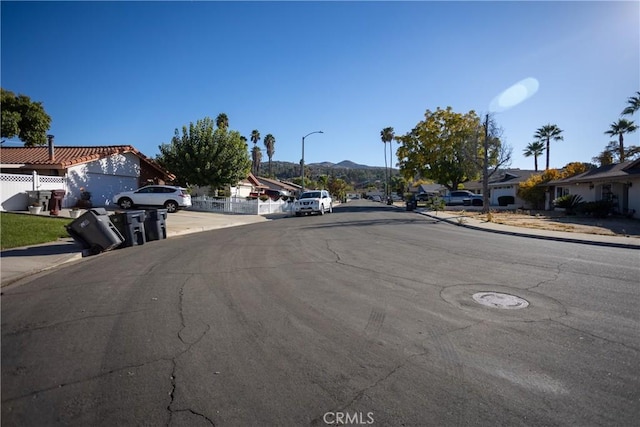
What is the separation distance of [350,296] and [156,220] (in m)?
10.1

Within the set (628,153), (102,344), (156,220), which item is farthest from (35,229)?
(628,153)

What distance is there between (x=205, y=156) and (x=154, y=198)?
612cm

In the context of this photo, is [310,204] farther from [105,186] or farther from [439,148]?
[439,148]

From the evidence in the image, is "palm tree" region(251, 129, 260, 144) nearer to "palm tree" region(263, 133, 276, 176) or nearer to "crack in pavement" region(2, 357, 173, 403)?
"palm tree" region(263, 133, 276, 176)

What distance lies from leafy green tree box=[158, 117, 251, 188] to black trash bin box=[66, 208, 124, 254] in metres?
19.2

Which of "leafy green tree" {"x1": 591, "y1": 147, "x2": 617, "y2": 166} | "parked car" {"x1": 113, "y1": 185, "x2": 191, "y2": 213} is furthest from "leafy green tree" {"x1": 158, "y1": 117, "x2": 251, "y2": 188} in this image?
"leafy green tree" {"x1": 591, "y1": 147, "x2": 617, "y2": 166}

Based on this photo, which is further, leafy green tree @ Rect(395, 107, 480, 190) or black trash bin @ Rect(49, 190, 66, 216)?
leafy green tree @ Rect(395, 107, 480, 190)

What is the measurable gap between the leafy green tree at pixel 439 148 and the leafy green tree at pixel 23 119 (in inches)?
1626

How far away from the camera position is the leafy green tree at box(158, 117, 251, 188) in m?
30.0

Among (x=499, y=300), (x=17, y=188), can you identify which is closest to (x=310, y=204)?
(x=17, y=188)

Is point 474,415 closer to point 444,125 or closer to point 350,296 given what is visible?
point 350,296

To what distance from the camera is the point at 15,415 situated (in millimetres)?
2984

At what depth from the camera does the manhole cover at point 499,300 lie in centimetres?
561

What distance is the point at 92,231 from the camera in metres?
10.7
